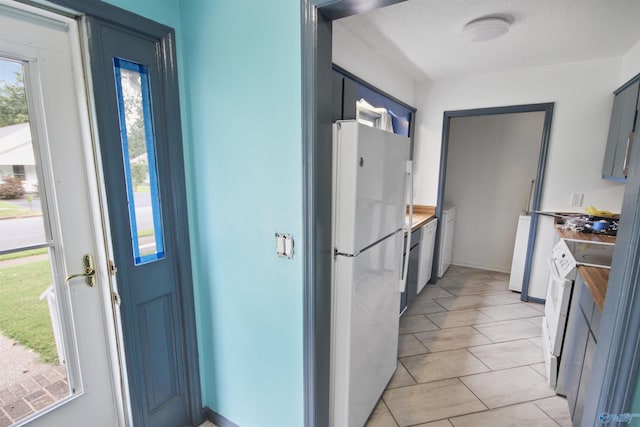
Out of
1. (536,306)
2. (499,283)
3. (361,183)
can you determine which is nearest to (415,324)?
(536,306)

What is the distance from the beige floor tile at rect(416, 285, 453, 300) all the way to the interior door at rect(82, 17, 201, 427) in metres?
2.69

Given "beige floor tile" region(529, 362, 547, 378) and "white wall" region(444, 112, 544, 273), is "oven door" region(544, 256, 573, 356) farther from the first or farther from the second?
"white wall" region(444, 112, 544, 273)

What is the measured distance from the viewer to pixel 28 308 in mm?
1179

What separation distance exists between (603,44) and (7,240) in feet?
13.3

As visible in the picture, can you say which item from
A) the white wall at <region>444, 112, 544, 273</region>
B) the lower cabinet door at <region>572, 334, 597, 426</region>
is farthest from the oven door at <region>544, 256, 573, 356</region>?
the white wall at <region>444, 112, 544, 273</region>

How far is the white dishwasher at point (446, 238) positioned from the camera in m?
3.88

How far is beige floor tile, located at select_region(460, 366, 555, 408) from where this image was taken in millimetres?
1991

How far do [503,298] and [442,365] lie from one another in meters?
1.67

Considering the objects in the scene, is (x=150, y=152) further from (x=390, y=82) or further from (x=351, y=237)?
(x=390, y=82)

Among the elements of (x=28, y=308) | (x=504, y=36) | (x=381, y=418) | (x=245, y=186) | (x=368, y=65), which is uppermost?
(x=504, y=36)

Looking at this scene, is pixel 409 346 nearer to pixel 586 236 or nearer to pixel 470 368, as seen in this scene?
pixel 470 368

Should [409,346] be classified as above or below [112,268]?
below

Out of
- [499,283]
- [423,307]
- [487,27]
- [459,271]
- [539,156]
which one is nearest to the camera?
[487,27]

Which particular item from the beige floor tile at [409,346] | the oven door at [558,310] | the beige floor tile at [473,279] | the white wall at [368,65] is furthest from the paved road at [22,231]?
the beige floor tile at [473,279]
